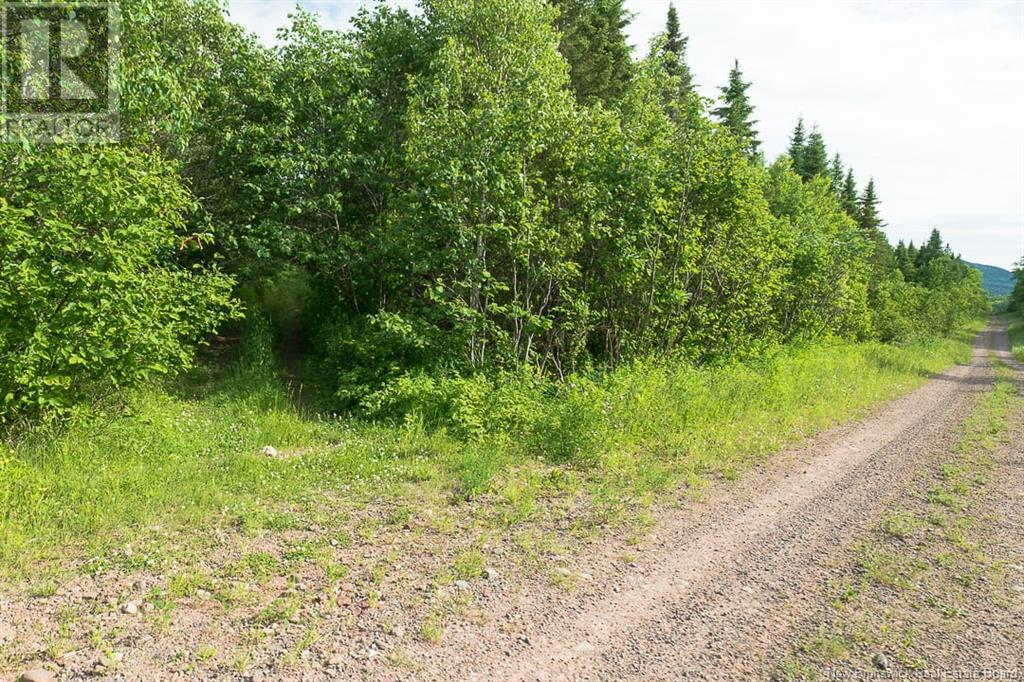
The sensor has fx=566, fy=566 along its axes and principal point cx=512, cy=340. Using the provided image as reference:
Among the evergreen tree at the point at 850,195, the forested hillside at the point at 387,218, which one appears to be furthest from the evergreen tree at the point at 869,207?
the forested hillside at the point at 387,218

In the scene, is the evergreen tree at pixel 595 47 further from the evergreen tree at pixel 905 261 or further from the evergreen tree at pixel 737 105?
the evergreen tree at pixel 905 261

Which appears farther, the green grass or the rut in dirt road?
the green grass

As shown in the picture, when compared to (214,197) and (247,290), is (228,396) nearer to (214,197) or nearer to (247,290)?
(214,197)

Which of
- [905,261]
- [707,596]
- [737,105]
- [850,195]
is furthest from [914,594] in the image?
[905,261]

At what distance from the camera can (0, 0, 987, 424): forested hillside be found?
18.8 feet

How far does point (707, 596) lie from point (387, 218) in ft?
27.3

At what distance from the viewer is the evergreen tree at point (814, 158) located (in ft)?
128

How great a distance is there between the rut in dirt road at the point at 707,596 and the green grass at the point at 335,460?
68 centimetres

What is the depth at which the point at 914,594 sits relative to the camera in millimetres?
3908

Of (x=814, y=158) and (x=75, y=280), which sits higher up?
(x=814, y=158)

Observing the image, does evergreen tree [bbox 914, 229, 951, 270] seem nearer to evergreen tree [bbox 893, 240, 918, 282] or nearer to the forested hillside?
evergreen tree [bbox 893, 240, 918, 282]

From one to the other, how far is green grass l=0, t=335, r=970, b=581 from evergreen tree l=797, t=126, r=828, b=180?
116 feet

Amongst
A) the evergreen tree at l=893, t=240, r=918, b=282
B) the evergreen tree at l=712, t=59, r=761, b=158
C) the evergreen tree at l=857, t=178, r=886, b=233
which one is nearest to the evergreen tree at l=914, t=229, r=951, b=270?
the evergreen tree at l=893, t=240, r=918, b=282

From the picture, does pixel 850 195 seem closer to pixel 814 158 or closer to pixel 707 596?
pixel 814 158
